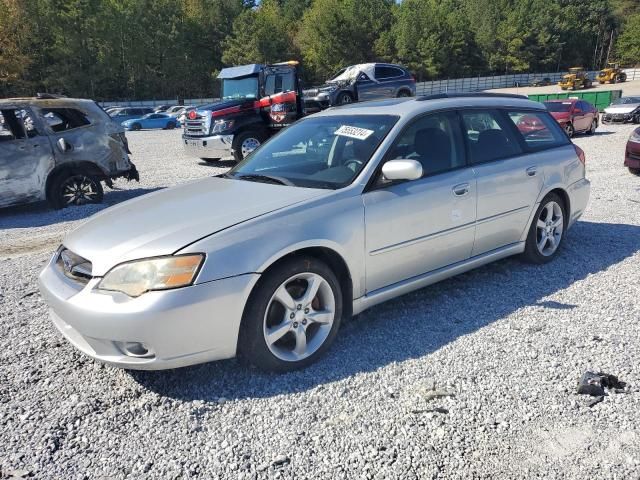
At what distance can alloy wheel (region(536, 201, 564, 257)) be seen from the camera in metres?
4.98

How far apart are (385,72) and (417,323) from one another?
19.5 metres

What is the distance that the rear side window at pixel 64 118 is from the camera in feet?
27.1

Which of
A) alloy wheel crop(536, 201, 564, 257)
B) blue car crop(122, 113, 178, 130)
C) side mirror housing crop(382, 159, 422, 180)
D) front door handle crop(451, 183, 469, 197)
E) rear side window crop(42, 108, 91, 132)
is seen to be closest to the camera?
side mirror housing crop(382, 159, 422, 180)

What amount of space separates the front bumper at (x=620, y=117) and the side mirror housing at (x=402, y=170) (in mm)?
23928

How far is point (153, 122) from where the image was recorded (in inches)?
1357

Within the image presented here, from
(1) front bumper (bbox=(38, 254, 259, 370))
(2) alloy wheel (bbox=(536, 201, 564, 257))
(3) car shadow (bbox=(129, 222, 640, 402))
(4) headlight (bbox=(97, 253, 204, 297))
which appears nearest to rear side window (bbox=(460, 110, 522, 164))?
(2) alloy wheel (bbox=(536, 201, 564, 257))

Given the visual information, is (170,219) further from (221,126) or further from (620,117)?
(620,117)

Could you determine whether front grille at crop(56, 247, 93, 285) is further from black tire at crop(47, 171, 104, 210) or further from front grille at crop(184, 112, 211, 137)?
front grille at crop(184, 112, 211, 137)

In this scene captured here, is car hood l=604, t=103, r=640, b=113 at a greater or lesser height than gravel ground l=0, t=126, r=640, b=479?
greater

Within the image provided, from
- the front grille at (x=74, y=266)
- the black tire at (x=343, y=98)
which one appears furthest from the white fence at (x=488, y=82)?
the front grille at (x=74, y=266)

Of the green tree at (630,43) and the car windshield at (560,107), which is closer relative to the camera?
the car windshield at (560,107)

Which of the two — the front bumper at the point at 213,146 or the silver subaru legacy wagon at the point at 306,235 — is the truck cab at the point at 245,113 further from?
the silver subaru legacy wagon at the point at 306,235

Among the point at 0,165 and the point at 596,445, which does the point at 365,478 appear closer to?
the point at 596,445

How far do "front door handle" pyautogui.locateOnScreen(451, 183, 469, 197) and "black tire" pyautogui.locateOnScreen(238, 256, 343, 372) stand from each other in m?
1.33
